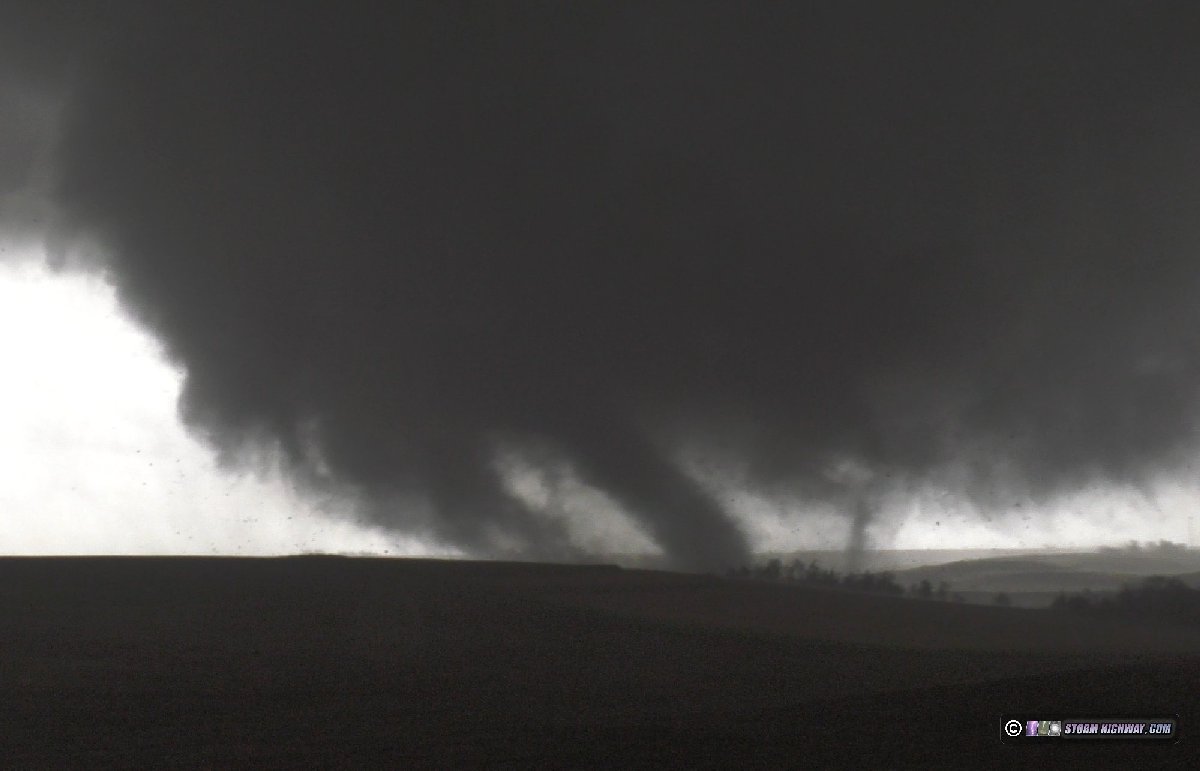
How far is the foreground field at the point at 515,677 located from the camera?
1373cm

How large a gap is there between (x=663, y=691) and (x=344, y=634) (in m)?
9.38

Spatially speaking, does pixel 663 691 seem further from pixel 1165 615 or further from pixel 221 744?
pixel 1165 615

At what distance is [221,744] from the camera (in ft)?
45.4

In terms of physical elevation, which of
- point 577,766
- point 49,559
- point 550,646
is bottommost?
point 577,766

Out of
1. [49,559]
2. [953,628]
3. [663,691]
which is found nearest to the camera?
[663,691]

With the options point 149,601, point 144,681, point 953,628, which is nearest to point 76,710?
point 144,681

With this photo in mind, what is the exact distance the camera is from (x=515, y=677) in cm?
1939

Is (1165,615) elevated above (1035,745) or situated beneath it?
elevated above

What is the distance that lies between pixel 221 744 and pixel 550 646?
10.6 m

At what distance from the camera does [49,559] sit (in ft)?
136

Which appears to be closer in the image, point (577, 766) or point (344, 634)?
point (577, 766)

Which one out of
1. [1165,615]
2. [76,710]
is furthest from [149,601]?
[1165,615]

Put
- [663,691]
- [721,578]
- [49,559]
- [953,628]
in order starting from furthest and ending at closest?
[721,578]
[49,559]
[953,628]
[663,691]

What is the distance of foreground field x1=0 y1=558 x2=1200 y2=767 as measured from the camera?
45.1ft
